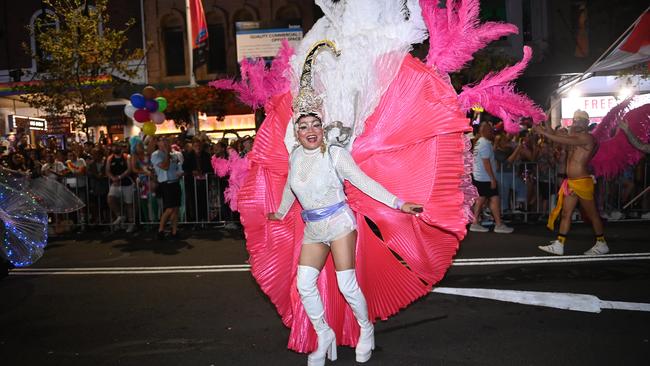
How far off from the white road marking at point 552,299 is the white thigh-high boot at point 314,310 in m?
2.12

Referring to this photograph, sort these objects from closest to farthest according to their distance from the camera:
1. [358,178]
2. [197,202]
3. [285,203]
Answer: [358,178]
[285,203]
[197,202]

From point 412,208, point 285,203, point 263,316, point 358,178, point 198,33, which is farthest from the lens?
point 198,33

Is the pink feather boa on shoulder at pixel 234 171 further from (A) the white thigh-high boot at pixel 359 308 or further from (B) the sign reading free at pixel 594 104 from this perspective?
(B) the sign reading free at pixel 594 104

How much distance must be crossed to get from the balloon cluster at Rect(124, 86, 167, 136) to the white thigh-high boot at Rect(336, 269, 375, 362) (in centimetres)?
970

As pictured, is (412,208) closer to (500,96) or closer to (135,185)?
(500,96)

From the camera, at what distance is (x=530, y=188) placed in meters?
10.3

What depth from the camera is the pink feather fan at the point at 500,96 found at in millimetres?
4090

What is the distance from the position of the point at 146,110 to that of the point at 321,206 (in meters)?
9.88

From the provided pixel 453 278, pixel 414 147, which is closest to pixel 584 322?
pixel 453 278

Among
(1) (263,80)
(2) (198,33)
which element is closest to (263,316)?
(1) (263,80)

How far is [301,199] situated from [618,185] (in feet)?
27.7

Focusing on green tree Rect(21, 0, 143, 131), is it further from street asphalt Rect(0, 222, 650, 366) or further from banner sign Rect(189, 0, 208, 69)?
street asphalt Rect(0, 222, 650, 366)

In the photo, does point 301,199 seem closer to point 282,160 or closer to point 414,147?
point 282,160

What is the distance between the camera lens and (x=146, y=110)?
1241cm
